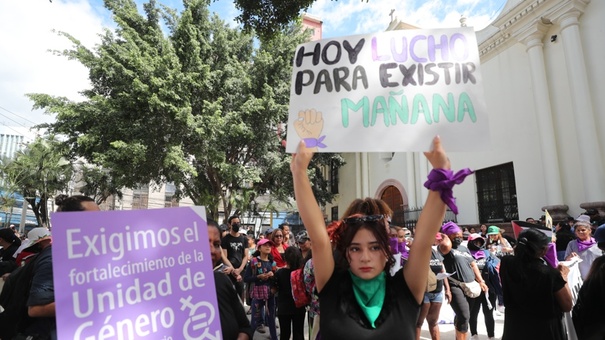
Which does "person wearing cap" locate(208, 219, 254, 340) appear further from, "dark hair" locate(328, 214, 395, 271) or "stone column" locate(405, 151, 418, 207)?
"stone column" locate(405, 151, 418, 207)

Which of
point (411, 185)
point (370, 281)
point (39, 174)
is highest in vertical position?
point (39, 174)

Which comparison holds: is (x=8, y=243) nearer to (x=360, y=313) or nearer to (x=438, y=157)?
(x=360, y=313)

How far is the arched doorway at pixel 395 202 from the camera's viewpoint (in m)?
17.6

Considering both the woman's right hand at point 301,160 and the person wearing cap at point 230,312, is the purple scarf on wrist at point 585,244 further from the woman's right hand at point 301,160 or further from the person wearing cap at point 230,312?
the woman's right hand at point 301,160

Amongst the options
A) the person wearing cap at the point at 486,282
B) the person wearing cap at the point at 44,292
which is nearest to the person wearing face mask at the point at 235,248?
the person wearing cap at the point at 486,282

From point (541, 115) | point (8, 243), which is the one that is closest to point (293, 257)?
point (8, 243)

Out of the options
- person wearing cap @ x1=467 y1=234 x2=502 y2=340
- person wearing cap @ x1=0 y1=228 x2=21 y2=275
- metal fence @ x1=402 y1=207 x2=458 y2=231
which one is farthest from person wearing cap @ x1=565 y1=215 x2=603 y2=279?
metal fence @ x1=402 y1=207 x2=458 y2=231

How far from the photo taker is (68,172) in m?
26.8

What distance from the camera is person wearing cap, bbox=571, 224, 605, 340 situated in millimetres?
1845

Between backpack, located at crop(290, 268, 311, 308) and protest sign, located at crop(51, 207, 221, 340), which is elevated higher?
protest sign, located at crop(51, 207, 221, 340)

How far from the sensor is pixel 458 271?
4938 mm

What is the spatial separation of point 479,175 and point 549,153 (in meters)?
3.18

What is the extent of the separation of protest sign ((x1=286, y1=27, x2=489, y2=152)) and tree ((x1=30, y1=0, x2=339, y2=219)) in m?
11.9

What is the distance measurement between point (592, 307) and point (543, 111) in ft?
37.9
